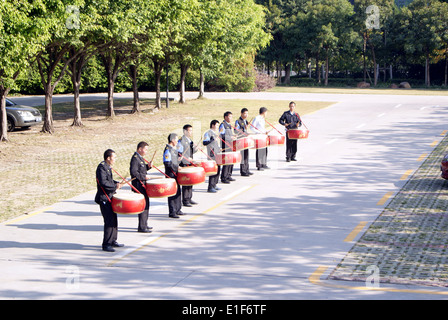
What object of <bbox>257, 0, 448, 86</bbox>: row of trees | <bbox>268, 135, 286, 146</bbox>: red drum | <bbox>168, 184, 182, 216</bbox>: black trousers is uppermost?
<bbox>257, 0, 448, 86</bbox>: row of trees

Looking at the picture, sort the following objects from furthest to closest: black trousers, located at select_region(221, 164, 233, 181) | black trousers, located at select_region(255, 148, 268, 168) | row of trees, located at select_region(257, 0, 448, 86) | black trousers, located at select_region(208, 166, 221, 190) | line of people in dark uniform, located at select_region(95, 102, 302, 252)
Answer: row of trees, located at select_region(257, 0, 448, 86) < black trousers, located at select_region(255, 148, 268, 168) < black trousers, located at select_region(221, 164, 233, 181) < black trousers, located at select_region(208, 166, 221, 190) < line of people in dark uniform, located at select_region(95, 102, 302, 252)

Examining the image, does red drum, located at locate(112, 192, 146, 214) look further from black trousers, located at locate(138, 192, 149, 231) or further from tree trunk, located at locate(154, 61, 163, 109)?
tree trunk, located at locate(154, 61, 163, 109)

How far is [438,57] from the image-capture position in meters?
62.9

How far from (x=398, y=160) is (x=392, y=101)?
23273 millimetres

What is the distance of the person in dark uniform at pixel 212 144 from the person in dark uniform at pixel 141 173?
3327mm

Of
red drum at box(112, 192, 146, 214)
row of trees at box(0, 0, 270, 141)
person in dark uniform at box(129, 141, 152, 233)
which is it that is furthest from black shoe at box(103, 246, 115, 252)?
row of trees at box(0, 0, 270, 141)

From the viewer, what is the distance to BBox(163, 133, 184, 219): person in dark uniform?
1369 cm

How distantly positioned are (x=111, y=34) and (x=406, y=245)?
16842mm

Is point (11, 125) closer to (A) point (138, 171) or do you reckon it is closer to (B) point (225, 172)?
(B) point (225, 172)

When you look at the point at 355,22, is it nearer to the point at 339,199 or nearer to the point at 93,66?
the point at 93,66

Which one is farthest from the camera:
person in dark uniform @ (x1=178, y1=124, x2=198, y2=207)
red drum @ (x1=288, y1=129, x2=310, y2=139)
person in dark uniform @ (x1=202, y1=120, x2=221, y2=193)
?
Answer: red drum @ (x1=288, y1=129, x2=310, y2=139)

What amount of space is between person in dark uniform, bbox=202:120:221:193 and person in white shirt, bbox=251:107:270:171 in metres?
2.65

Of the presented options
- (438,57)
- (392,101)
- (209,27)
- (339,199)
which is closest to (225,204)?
(339,199)

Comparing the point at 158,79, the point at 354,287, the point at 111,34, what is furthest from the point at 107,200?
the point at 158,79
